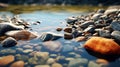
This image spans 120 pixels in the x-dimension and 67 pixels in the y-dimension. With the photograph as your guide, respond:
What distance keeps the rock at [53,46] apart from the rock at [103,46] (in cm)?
79

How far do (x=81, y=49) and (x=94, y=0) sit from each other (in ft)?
62.6

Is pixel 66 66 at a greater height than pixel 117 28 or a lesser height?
lesser

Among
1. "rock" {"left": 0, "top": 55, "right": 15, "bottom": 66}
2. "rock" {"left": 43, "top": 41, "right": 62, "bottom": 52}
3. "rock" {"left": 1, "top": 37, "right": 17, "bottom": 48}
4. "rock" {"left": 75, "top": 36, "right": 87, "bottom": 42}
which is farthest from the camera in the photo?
"rock" {"left": 75, "top": 36, "right": 87, "bottom": 42}

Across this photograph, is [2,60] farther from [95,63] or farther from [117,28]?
[117,28]

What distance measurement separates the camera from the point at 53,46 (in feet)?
19.0

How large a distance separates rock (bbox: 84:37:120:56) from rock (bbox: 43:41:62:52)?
79 cm

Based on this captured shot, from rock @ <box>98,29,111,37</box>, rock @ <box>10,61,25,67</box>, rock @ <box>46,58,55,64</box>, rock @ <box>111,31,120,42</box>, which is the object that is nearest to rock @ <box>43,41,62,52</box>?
rock @ <box>46,58,55,64</box>

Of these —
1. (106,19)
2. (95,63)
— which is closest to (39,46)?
(95,63)

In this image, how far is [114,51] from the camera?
5105mm

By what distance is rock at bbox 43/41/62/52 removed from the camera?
5.62m

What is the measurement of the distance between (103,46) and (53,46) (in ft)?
4.61

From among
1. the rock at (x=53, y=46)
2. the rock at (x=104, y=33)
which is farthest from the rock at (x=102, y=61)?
the rock at (x=104, y=33)

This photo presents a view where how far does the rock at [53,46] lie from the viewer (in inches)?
221

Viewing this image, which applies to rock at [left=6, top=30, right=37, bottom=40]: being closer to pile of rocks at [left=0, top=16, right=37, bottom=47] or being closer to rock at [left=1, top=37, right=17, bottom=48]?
pile of rocks at [left=0, top=16, right=37, bottom=47]
